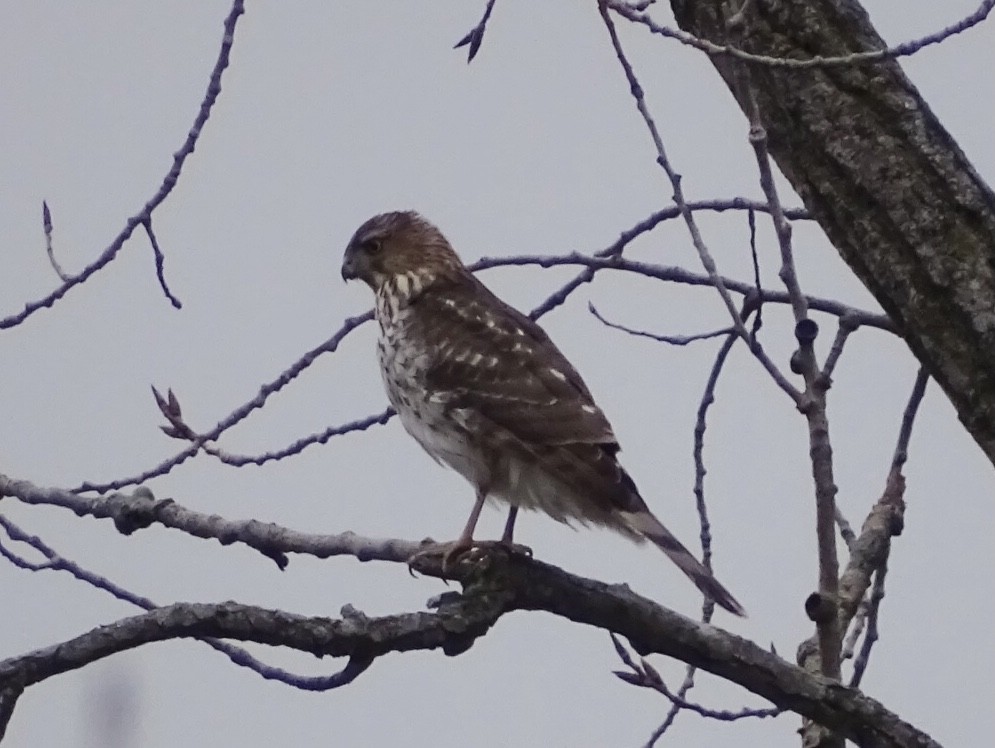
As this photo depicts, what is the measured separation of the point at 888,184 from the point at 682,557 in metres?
1.40

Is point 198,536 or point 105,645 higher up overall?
point 198,536

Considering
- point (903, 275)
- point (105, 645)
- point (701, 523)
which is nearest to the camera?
point (105, 645)

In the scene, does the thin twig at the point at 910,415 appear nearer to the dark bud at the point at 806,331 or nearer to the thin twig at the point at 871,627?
the thin twig at the point at 871,627

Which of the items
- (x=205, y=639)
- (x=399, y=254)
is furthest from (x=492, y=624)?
(x=399, y=254)

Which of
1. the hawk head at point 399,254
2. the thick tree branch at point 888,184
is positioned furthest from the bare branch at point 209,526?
the hawk head at point 399,254

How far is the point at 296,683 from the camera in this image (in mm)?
2775

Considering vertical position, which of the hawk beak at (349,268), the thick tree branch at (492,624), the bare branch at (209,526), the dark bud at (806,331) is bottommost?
the thick tree branch at (492,624)

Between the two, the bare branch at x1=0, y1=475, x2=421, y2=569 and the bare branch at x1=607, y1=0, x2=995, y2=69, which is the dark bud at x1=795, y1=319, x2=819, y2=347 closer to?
the bare branch at x1=607, y1=0, x2=995, y2=69

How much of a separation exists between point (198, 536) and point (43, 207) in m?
1.51

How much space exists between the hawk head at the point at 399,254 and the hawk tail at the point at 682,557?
1360mm

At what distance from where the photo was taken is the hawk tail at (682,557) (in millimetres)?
3654

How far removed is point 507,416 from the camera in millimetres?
4301

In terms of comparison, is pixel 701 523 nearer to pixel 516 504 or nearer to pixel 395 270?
pixel 516 504

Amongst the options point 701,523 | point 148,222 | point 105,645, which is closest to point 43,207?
point 148,222
